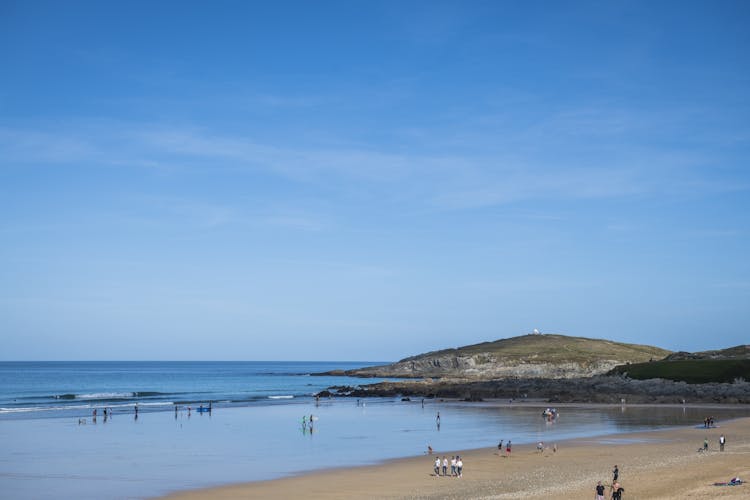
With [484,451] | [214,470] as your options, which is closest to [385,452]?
[484,451]

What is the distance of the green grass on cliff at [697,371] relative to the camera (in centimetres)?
9494

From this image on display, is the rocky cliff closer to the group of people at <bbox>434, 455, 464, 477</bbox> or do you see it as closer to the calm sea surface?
the calm sea surface

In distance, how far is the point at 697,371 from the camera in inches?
3873

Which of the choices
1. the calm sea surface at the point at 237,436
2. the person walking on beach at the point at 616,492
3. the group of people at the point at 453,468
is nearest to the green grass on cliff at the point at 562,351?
the calm sea surface at the point at 237,436

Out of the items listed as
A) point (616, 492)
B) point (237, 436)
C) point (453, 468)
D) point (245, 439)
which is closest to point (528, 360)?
point (237, 436)

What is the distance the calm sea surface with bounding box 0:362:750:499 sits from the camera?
37.4 meters

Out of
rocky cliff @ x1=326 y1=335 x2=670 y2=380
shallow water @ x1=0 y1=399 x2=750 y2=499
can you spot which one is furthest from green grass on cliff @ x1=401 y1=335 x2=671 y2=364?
shallow water @ x1=0 y1=399 x2=750 y2=499

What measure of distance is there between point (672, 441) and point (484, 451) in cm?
1434

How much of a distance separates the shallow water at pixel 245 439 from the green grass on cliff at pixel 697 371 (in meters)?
19.1

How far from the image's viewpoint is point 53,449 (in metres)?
47.5

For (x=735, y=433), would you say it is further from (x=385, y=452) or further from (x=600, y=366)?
(x=600, y=366)

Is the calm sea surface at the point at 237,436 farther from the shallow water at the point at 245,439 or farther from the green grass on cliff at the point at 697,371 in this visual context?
the green grass on cliff at the point at 697,371

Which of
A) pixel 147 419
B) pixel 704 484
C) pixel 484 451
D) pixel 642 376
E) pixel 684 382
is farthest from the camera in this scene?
pixel 642 376

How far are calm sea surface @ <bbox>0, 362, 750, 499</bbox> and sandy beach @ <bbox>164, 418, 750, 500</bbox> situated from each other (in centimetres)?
206
